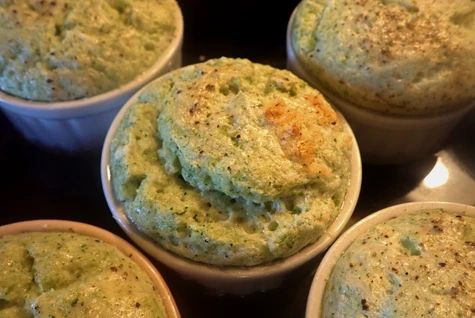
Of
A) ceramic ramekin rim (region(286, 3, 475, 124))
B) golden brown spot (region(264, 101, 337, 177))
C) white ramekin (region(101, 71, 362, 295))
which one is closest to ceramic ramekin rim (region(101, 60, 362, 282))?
white ramekin (region(101, 71, 362, 295))

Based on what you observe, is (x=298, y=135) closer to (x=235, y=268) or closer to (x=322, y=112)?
(x=322, y=112)

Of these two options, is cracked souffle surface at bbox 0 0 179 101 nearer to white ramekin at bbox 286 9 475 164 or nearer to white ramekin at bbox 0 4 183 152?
white ramekin at bbox 0 4 183 152

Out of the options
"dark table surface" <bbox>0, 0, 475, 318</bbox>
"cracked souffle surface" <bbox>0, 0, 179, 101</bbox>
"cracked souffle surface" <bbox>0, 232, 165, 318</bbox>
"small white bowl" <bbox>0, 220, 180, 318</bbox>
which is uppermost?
"cracked souffle surface" <bbox>0, 0, 179, 101</bbox>

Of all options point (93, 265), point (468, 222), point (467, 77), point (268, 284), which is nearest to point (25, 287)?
point (93, 265)

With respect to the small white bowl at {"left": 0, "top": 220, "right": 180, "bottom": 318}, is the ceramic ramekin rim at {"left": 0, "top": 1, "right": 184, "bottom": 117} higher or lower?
higher

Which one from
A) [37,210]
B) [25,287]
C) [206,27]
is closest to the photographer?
[25,287]

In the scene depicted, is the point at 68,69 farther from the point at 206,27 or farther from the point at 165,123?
the point at 206,27

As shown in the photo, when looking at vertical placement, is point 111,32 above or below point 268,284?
above
